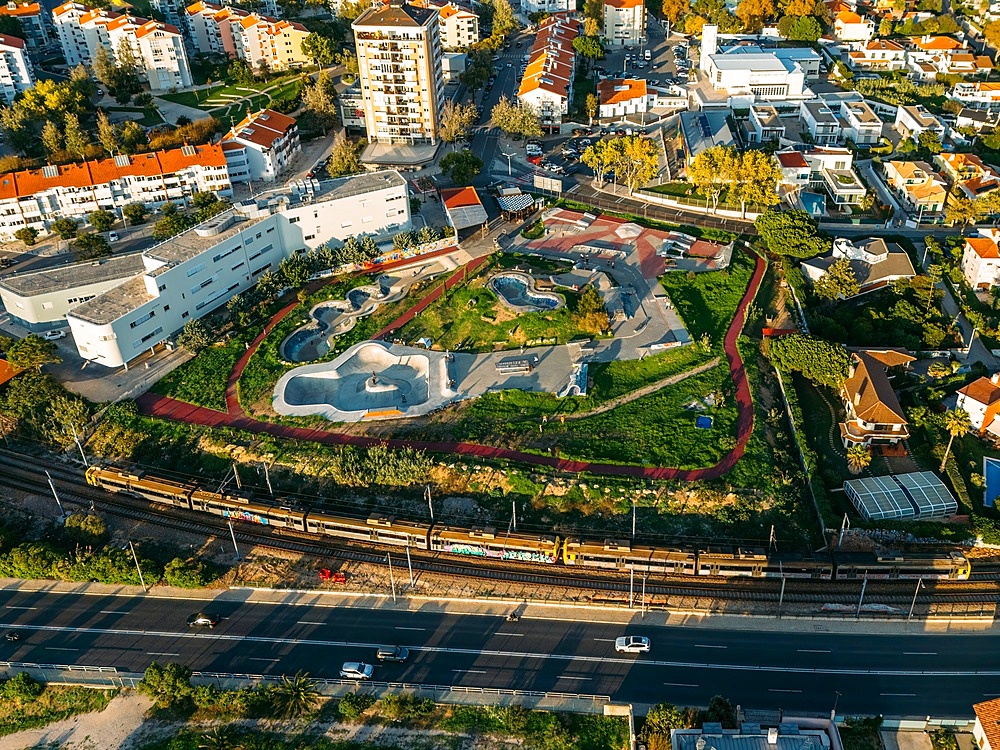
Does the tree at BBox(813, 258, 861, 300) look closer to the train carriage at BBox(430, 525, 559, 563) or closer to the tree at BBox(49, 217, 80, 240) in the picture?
the train carriage at BBox(430, 525, 559, 563)

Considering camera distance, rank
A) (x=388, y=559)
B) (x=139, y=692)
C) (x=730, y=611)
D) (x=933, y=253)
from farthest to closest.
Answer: (x=933, y=253) → (x=388, y=559) → (x=730, y=611) → (x=139, y=692)

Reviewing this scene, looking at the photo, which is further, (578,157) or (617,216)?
(578,157)

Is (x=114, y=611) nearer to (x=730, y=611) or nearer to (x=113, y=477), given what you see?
(x=113, y=477)

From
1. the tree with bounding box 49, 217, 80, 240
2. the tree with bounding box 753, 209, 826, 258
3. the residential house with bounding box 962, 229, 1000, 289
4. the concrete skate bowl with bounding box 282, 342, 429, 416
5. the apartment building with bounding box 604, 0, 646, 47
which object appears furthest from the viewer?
the apartment building with bounding box 604, 0, 646, 47

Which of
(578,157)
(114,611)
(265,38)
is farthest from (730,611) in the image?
(265,38)

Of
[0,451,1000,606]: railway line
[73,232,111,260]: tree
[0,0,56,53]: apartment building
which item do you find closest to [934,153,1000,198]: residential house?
[0,451,1000,606]: railway line

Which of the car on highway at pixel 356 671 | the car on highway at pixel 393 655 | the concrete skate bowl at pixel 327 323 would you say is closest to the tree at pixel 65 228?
the concrete skate bowl at pixel 327 323
